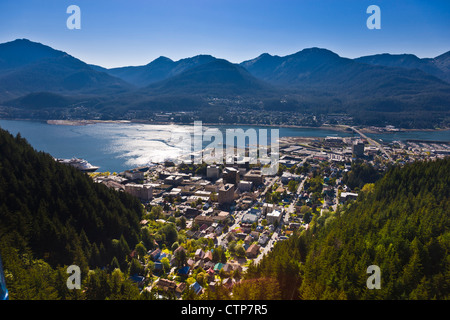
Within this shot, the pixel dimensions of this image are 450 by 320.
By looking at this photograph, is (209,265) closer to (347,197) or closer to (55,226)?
(55,226)

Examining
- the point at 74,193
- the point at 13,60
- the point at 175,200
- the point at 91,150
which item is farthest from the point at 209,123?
the point at 13,60

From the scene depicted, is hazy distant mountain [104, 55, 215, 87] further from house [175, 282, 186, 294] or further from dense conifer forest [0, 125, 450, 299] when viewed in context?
house [175, 282, 186, 294]

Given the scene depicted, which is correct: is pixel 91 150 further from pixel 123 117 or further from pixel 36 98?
pixel 36 98

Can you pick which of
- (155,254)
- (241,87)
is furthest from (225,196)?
(241,87)

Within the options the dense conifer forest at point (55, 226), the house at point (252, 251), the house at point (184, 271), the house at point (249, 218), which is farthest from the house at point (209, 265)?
the house at point (249, 218)

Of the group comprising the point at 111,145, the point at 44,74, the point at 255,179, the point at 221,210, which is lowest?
the point at 221,210
